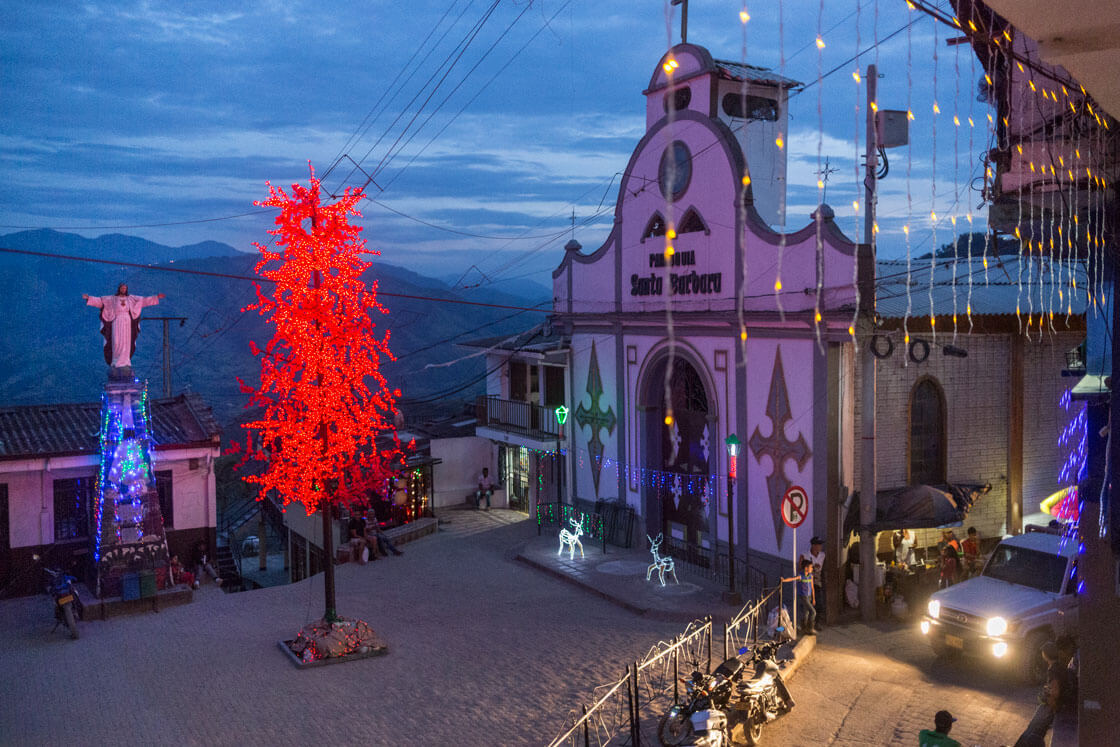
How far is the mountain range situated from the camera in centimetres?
7162

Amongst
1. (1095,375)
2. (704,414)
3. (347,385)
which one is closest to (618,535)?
(704,414)

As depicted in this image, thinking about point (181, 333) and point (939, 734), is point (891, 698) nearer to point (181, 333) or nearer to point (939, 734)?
point (939, 734)

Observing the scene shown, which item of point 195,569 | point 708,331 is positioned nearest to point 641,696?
point 708,331

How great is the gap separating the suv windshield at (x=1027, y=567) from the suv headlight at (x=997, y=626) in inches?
51.7

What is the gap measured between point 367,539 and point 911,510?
524 inches

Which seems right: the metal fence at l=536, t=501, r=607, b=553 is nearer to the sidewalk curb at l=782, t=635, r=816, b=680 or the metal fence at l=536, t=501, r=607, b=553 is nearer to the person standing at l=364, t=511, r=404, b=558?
the person standing at l=364, t=511, r=404, b=558

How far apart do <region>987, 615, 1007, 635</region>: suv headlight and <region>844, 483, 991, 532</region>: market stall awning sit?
328 centimetres

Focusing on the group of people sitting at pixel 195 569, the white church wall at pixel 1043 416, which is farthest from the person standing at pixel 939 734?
the group of people sitting at pixel 195 569

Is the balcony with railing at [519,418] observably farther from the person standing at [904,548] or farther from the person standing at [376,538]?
the person standing at [904,548]

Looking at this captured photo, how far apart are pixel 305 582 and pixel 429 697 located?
8.66 meters

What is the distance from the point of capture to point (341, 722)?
39.9 ft

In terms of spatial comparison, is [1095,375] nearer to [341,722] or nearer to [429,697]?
[429,697]

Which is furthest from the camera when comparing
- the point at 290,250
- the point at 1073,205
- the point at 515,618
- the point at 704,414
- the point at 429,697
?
the point at 704,414

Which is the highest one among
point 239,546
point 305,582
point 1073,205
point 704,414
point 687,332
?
point 1073,205
